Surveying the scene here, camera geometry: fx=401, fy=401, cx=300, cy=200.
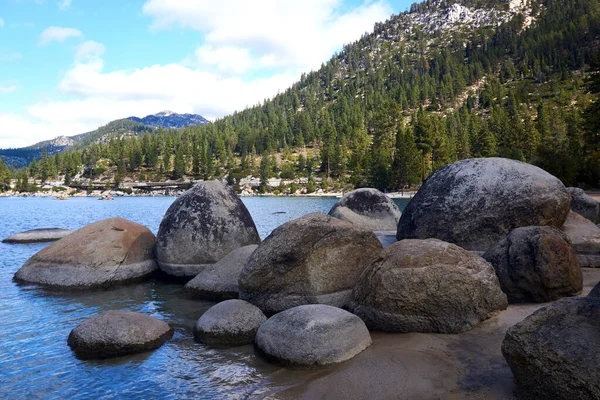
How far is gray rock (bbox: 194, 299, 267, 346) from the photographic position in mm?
9758

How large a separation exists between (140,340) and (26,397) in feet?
8.15

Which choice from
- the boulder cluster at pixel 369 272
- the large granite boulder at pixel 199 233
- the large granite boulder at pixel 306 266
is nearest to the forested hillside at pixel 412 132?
the large granite boulder at pixel 199 233

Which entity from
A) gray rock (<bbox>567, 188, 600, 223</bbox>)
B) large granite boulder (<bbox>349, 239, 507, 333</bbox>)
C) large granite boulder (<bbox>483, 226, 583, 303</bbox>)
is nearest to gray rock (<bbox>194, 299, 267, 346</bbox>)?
large granite boulder (<bbox>349, 239, 507, 333</bbox>)

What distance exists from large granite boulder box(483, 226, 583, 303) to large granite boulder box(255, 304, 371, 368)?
13.4 feet

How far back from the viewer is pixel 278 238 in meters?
11.3

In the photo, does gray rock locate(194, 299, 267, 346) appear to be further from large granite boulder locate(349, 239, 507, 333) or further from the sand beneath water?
large granite boulder locate(349, 239, 507, 333)

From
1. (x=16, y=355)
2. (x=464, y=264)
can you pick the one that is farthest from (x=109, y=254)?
(x=464, y=264)

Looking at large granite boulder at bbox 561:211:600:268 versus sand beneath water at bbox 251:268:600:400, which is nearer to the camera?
sand beneath water at bbox 251:268:600:400

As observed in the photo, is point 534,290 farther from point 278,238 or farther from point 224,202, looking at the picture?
point 224,202

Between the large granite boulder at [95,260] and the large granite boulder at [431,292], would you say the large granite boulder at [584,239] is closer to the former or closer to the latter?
the large granite boulder at [431,292]

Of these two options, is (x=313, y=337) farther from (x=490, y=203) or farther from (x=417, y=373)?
(x=490, y=203)

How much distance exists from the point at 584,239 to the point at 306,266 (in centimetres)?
939

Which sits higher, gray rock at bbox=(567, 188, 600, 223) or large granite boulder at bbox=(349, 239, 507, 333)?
gray rock at bbox=(567, 188, 600, 223)

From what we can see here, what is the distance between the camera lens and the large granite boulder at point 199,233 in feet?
53.5
